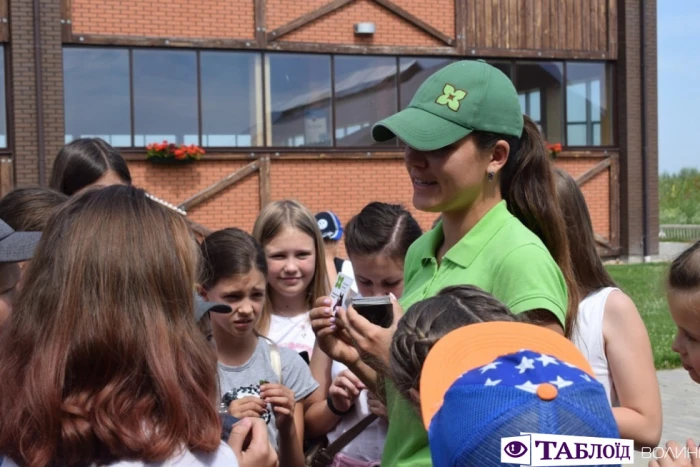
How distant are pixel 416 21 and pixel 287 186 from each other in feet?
14.7

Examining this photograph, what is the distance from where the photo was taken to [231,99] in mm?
17078

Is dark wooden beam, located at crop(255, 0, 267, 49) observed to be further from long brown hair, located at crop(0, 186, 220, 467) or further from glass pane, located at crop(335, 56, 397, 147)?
long brown hair, located at crop(0, 186, 220, 467)

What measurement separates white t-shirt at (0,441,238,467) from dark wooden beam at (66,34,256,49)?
1517cm

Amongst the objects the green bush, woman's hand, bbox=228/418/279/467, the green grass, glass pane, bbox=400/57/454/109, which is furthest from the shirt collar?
the green bush

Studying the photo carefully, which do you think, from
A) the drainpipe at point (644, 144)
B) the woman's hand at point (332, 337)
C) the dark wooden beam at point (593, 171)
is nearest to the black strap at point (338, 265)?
the woman's hand at point (332, 337)

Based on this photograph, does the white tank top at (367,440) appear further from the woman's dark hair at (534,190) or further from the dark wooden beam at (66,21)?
the dark wooden beam at (66,21)

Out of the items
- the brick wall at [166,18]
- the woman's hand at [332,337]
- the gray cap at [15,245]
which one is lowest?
the woman's hand at [332,337]

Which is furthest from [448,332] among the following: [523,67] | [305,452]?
[523,67]

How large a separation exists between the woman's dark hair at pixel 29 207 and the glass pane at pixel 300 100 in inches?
542

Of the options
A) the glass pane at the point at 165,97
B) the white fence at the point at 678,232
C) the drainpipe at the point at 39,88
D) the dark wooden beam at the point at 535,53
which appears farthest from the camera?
the white fence at the point at 678,232

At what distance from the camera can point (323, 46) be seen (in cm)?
1761

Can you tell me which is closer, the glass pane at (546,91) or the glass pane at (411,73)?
the glass pane at (411,73)

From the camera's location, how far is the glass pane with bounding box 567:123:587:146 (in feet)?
66.3

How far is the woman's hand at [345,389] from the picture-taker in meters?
3.56
